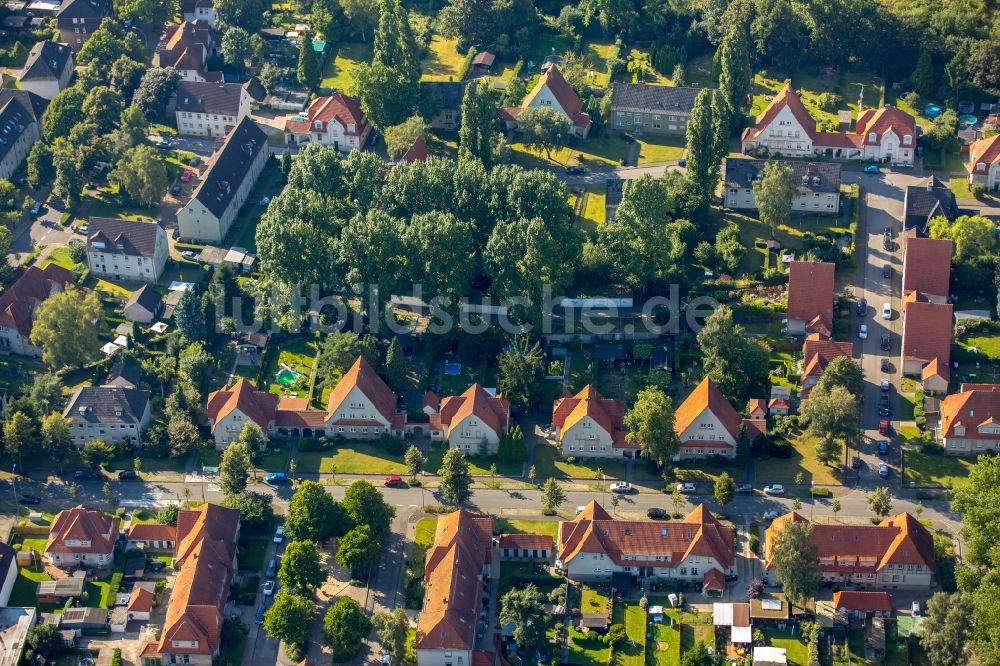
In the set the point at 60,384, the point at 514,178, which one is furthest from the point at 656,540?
the point at 60,384

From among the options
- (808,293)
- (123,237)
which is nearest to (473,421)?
(808,293)

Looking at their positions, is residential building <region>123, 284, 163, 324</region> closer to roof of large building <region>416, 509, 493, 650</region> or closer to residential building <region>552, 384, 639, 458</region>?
roof of large building <region>416, 509, 493, 650</region>

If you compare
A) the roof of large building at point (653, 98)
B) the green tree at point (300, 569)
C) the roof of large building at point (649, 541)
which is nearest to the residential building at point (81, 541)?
the green tree at point (300, 569)

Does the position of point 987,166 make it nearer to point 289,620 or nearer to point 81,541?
point 289,620

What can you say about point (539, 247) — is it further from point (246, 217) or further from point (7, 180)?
point (7, 180)

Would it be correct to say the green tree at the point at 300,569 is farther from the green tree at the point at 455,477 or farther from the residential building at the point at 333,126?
the residential building at the point at 333,126

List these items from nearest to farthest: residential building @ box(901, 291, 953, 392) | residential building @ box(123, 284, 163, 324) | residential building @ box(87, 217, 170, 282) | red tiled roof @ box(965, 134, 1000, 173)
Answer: residential building @ box(901, 291, 953, 392), residential building @ box(123, 284, 163, 324), residential building @ box(87, 217, 170, 282), red tiled roof @ box(965, 134, 1000, 173)

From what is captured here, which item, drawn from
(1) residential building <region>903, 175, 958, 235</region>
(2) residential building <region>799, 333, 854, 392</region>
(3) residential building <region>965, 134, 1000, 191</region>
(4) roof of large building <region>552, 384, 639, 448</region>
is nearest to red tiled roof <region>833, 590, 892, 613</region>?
(4) roof of large building <region>552, 384, 639, 448</region>
